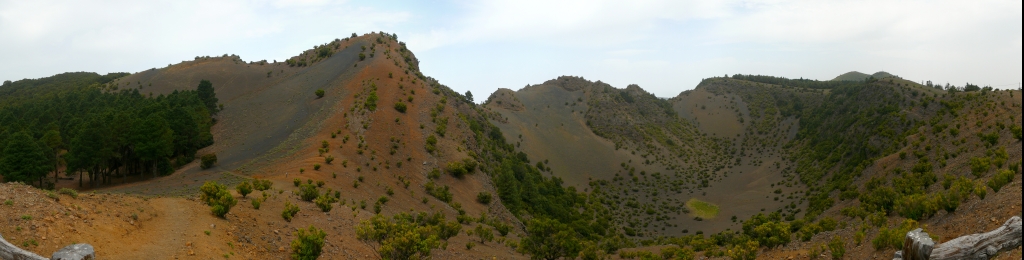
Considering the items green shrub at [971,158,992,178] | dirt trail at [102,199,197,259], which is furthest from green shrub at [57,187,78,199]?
green shrub at [971,158,992,178]

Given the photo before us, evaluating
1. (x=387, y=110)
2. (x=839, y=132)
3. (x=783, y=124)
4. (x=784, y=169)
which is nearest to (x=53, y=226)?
(x=387, y=110)

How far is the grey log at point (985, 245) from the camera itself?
13.6 metres

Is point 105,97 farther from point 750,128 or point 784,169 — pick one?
point 750,128

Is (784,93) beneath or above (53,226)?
above

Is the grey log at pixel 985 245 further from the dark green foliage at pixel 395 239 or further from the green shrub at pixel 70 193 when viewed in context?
the green shrub at pixel 70 193

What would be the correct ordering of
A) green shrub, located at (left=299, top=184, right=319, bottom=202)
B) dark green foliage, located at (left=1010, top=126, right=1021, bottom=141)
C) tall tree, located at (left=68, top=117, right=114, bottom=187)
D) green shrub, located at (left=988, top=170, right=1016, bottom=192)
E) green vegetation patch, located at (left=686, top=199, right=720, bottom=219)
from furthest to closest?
green vegetation patch, located at (left=686, top=199, right=720, bottom=219)
tall tree, located at (left=68, top=117, right=114, bottom=187)
dark green foliage, located at (left=1010, top=126, right=1021, bottom=141)
green shrub, located at (left=299, top=184, right=319, bottom=202)
green shrub, located at (left=988, top=170, right=1016, bottom=192)

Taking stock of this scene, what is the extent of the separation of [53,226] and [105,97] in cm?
6776

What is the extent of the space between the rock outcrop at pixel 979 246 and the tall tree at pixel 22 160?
169ft

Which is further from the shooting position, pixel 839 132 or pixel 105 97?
pixel 839 132

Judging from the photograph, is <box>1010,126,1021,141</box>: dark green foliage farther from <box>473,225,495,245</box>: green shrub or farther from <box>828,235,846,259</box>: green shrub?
<box>473,225,495,245</box>: green shrub

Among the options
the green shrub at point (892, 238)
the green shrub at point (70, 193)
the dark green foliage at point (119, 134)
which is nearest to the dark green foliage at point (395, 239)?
the green shrub at point (70, 193)

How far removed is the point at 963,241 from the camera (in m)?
14.4

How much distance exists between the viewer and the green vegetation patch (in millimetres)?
64438

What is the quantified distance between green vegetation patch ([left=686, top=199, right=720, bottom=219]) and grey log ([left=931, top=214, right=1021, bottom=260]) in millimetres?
51271
